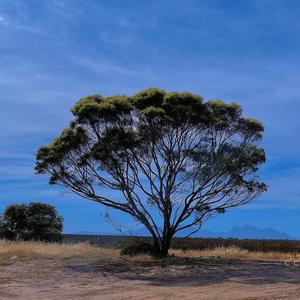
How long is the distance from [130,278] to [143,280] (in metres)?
0.71

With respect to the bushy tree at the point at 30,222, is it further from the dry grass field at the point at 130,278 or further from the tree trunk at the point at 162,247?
the tree trunk at the point at 162,247

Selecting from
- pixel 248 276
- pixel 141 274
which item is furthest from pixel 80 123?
pixel 248 276

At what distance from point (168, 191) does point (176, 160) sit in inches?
59.9

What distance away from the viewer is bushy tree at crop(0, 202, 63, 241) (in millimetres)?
42094

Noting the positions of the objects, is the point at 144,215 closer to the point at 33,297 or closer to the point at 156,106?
the point at 156,106

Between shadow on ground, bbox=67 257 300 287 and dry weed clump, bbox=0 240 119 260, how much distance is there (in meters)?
3.63

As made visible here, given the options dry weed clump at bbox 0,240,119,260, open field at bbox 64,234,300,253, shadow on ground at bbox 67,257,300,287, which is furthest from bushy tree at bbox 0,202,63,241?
shadow on ground at bbox 67,257,300,287

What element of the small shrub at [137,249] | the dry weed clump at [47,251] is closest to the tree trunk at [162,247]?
the small shrub at [137,249]

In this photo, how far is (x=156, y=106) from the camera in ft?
81.3

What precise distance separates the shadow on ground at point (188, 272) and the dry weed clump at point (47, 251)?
363cm

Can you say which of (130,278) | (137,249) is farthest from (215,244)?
(130,278)

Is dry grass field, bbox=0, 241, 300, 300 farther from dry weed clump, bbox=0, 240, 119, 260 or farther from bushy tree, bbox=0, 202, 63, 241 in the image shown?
bushy tree, bbox=0, 202, 63, 241

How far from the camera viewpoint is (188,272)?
20.0 meters

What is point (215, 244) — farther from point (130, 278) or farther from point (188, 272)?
point (130, 278)
